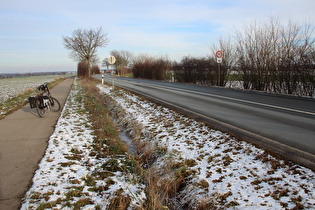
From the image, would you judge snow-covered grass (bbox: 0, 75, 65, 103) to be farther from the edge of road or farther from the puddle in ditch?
the edge of road

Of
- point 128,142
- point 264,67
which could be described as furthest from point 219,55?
point 128,142

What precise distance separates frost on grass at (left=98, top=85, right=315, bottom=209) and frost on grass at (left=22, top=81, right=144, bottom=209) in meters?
0.72

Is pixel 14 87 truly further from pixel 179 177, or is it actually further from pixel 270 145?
pixel 270 145

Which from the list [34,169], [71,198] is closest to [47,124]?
[34,169]

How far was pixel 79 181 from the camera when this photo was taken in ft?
12.6

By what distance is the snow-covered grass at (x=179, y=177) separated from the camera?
3.19 metres

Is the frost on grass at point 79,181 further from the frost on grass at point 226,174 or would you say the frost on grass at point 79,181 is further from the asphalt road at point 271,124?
the asphalt road at point 271,124

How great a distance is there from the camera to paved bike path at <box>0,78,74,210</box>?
347 cm

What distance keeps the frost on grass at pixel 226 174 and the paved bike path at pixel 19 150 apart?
87.9 inches

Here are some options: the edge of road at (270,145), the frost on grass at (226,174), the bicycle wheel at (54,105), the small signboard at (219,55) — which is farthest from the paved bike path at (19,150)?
Result: the small signboard at (219,55)

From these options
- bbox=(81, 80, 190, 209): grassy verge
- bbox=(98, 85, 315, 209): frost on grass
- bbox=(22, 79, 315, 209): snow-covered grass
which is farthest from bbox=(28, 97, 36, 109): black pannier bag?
bbox=(98, 85, 315, 209): frost on grass

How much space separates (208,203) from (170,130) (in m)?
3.52

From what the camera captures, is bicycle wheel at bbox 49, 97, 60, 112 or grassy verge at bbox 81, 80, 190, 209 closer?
grassy verge at bbox 81, 80, 190, 209

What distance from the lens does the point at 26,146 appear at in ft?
18.0
